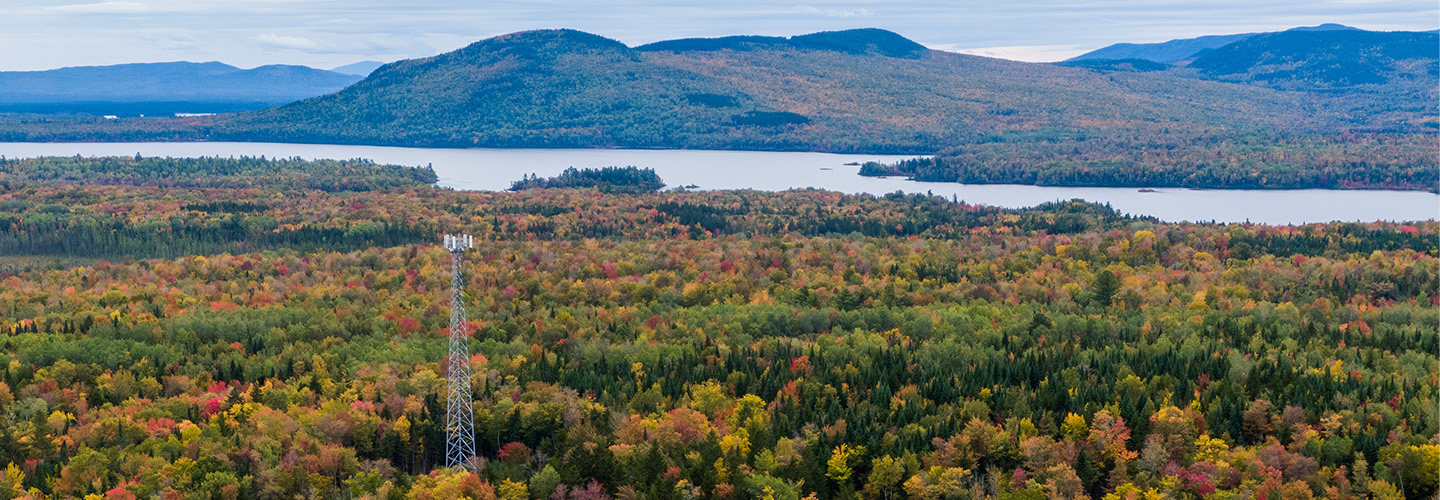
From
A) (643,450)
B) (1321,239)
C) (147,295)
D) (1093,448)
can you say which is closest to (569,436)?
(643,450)

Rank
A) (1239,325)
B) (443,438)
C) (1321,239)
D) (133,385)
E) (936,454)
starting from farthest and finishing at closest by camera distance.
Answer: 1. (1321,239)
2. (1239,325)
3. (133,385)
4. (443,438)
5. (936,454)

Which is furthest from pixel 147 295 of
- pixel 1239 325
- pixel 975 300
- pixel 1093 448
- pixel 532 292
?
→ pixel 1239 325

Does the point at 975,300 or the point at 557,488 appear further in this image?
the point at 975,300

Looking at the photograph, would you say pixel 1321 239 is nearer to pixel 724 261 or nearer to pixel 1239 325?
pixel 1239 325

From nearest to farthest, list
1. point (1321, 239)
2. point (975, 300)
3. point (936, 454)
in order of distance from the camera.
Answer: point (936, 454), point (975, 300), point (1321, 239)

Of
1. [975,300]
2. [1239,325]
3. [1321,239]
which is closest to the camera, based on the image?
[1239,325]

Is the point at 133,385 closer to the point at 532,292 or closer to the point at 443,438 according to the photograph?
the point at 443,438
